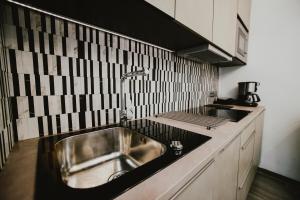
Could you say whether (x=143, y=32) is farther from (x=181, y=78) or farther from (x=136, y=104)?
(x=181, y=78)

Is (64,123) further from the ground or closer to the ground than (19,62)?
closer to the ground

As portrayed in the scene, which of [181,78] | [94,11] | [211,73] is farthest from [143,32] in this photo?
[211,73]

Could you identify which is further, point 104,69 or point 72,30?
point 104,69

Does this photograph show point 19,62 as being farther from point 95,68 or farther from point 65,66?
point 95,68

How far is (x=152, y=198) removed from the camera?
1.12 ft

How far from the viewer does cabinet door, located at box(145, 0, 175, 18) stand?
599 millimetres

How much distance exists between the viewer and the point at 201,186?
56cm

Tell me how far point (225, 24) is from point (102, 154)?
136cm

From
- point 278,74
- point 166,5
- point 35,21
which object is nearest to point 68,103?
point 35,21

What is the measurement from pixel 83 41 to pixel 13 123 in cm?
50

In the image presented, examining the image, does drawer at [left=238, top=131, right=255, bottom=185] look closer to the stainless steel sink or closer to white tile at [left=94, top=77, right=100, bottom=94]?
the stainless steel sink

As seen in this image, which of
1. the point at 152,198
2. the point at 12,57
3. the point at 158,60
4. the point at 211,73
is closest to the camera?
the point at 152,198

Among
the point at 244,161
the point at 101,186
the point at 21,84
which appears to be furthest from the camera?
the point at 244,161

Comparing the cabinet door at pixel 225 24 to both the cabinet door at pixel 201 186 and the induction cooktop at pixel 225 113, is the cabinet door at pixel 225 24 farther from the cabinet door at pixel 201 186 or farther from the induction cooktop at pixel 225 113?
the cabinet door at pixel 201 186
